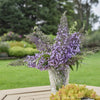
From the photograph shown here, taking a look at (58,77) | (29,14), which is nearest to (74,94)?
(58,77)

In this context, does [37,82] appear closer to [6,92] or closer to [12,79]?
[12,79]

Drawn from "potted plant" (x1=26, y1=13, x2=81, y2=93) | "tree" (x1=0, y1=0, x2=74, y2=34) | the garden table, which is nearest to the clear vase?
"potted plant" (x1=26, y1=13, x2=81, y2=93)

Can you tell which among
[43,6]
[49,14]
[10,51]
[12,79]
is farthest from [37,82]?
[43,6]

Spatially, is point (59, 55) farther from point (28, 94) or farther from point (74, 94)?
point (28, 94)

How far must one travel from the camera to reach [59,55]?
54.7 inches

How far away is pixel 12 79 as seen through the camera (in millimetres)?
4719

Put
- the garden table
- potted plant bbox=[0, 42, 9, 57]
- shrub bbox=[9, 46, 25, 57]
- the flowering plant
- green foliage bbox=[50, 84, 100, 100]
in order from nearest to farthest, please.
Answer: green foliage bbox=[50, 84, 100, 100], the flowering plant, the garden table, potted plant bbox=[0, 42, 9, 57], shrub bbox=[9, 46, 25, 57]

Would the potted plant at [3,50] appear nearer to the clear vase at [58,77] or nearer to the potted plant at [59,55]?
the potted plant at [59,55]

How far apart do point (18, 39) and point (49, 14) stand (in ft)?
21.3

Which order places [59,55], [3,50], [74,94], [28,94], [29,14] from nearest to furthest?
[74,94], [59,55], [28,94], [3,50], [29,14]

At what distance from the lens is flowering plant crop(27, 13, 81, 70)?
141 cm

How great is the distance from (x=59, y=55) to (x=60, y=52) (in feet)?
0.09

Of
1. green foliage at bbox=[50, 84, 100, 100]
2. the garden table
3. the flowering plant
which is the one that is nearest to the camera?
green foliage at bbox=[50, 84, 100, 100]

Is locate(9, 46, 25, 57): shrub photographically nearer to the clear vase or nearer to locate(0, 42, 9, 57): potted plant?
locate(0, 42, 9, 57): potted plant
